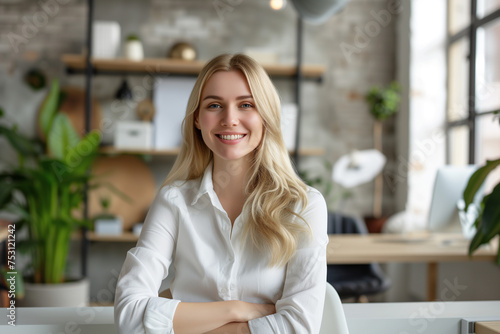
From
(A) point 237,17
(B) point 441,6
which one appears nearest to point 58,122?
(A) point 237,17

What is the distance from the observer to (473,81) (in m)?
3.31

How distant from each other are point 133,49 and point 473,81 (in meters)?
2.40

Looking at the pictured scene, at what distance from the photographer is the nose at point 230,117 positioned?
3.63 ft

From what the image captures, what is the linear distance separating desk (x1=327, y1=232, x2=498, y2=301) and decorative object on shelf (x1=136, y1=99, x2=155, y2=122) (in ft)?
5.86

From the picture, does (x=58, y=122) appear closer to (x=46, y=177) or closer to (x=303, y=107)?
(x=46, y=177)

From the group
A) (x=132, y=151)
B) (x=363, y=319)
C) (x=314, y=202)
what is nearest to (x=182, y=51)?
(x=132, y=151)

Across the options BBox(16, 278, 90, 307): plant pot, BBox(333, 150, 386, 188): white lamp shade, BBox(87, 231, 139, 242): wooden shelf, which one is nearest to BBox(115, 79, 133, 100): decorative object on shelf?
BBox(87, 231, 139, 242): wooden shelf

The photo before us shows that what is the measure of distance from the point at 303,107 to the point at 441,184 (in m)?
1.83

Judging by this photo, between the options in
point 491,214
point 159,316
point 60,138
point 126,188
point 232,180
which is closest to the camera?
point 159,316

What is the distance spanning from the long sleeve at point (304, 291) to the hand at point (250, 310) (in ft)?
0.07

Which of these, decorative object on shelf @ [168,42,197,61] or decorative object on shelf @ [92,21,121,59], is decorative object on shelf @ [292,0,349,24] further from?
decorative object on shelf @ [92,21,121,59]

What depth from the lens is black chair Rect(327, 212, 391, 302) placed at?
109 inches

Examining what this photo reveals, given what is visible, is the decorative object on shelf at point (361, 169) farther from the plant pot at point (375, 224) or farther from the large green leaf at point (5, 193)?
the large green leaf at point (5, 193)
